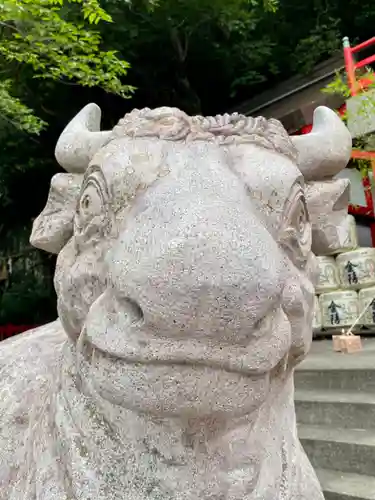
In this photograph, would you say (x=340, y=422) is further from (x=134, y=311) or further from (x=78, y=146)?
(x=134, y=311)

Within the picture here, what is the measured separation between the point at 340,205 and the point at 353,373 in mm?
3131

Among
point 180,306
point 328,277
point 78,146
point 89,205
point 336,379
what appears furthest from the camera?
point 328,277

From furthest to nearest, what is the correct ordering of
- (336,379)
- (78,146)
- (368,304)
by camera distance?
1. (368,304)
2. (336,379)
3. (78,146)

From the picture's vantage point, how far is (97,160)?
1149 mm

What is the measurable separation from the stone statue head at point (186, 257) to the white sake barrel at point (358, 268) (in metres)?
5.69

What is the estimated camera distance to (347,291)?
6879 millimetres

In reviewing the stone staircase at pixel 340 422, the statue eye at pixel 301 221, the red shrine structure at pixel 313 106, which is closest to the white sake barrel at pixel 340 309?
the red shrine structure at pixel 313 106

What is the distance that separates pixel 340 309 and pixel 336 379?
8.02 ft

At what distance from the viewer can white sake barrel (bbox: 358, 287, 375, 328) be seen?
6.48 metres

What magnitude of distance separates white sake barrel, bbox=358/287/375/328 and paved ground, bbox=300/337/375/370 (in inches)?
14.2

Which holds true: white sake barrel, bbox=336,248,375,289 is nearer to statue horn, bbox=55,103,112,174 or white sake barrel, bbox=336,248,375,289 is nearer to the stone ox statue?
the stone ox statue

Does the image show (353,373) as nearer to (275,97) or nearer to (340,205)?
(340,205)

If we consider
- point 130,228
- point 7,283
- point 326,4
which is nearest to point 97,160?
point 130,228

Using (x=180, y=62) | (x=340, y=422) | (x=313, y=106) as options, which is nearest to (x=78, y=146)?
(x=340, y=422)
